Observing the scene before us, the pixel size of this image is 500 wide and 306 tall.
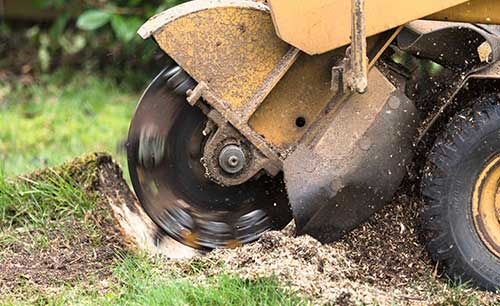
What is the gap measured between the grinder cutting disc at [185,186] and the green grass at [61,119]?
54.8 inches

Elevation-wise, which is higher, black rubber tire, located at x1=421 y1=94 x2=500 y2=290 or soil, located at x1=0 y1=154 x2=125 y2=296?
black rubber tire, located at x1=421 y1=94 x2=500 y2=290

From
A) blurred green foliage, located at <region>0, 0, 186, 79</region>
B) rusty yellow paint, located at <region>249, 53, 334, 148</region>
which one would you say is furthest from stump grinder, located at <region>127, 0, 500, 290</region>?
blurred green foliage, located at <region>0, 0, 186, 79</region>

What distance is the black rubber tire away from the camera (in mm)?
4441

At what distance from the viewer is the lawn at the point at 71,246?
423 cm

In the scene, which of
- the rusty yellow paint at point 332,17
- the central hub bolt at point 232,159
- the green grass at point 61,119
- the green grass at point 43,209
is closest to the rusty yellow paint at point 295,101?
the central hub bolt at point 232,159

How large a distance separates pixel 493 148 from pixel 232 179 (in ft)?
3.80

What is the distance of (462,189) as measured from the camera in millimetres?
4465

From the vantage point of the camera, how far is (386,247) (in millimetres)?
4691

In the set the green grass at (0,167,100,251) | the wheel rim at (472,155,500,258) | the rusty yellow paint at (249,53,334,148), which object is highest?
the wheel rim at (472,155,500,258)

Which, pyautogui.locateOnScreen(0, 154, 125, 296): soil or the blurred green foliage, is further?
the blurred green foliage

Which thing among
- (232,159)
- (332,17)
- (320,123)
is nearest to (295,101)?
(320,123)

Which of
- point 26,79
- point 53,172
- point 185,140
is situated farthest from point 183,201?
point 26,79

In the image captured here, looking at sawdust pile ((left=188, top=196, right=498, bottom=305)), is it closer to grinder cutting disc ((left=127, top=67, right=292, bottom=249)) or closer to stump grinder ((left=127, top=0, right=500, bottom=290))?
stump grinder ((left=127, top=0, right=500, bottom=290))

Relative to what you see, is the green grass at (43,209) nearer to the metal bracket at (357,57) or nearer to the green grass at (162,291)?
the green grass at (162,291)
